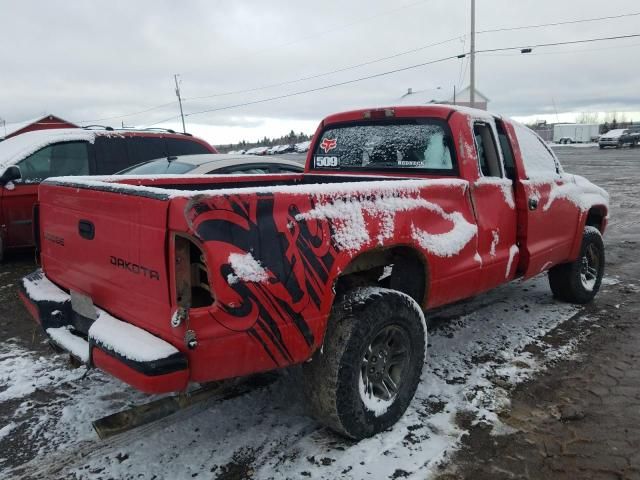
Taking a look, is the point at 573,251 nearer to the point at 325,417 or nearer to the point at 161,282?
the point at 325,417

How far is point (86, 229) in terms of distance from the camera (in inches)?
111

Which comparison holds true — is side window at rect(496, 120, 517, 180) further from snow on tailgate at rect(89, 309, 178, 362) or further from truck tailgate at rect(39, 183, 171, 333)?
snow on tailgate at rect(89, 309, 178, 362)

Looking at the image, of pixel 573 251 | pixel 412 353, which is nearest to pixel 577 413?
pixel 412 353

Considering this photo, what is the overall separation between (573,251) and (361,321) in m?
3.18

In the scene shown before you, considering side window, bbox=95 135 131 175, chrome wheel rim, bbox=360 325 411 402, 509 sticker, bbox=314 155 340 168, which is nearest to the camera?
chrome wheel rim, bbox=360 325 411 402

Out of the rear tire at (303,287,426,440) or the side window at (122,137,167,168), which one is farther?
the side window at (122,137,167,168)

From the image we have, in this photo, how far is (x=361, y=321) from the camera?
2812 mm

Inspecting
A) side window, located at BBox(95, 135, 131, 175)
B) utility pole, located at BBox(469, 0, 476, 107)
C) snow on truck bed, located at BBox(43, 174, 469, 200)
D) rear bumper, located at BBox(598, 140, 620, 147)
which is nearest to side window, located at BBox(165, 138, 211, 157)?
side window, located at BBox(95, 135, 131, 175)

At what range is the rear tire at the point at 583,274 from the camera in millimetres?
5215

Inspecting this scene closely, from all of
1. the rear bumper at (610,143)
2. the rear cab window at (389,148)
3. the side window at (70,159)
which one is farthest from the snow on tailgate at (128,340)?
the rear bumper at (610,143)

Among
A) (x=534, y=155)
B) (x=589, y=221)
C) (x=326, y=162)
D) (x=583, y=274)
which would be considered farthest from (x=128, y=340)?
(x=589, y=221)

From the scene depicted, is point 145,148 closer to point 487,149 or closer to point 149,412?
point 487,149

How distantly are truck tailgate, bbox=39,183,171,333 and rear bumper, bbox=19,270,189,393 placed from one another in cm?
8

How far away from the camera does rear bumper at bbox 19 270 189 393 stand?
224cm
